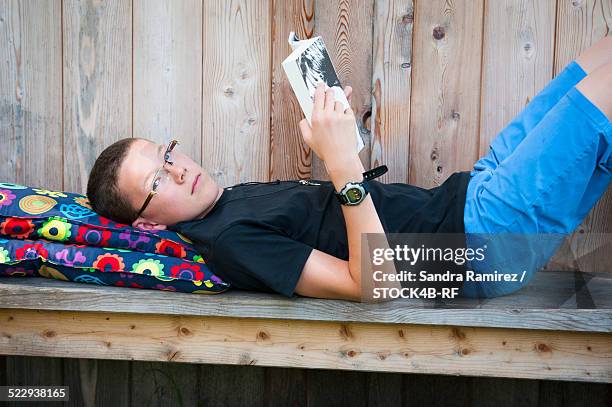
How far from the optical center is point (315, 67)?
6.19 feet

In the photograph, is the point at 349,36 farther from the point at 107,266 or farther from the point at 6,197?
the point at 6,197

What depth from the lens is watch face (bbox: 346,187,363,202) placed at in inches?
65.4

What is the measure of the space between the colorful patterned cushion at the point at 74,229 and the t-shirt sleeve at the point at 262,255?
7.4 inches

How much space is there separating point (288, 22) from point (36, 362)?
1.56 meters

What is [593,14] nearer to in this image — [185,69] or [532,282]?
[532,282]

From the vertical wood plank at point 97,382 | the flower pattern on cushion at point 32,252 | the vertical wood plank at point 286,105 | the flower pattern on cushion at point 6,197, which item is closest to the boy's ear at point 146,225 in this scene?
the flower pattern on cushion at point 32,252

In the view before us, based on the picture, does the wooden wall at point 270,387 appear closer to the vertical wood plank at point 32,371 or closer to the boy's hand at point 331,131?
the vertical wood plank at point 32,371

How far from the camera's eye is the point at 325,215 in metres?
1.92

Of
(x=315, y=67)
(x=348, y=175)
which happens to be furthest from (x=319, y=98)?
(x=348, y=175)

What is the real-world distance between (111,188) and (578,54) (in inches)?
62.2

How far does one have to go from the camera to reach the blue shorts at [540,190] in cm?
162

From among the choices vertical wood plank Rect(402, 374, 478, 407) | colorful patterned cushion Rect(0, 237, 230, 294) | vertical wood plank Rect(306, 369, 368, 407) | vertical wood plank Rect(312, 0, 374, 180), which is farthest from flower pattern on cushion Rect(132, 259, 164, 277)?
vertical wood plank Rect(402, 374, 478, 407)

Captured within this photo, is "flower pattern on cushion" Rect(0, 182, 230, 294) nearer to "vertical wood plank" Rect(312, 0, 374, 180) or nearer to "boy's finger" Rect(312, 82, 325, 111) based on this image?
"boy's finger" Rect(312, 82, 325, 111)

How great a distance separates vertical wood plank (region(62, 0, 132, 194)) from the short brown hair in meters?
0.42
